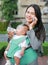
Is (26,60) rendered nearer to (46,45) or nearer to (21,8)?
(46,45)

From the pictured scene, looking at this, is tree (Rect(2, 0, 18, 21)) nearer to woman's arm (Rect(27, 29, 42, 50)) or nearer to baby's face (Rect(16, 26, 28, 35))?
baby's face (Rect(16, 26, 28, 35))

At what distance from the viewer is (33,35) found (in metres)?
2.66

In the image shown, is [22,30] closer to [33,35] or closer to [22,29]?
[22,29]

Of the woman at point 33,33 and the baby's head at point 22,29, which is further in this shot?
the baby's head at point 22,29

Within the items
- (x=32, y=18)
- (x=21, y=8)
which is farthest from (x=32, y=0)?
(x=32, y=18)

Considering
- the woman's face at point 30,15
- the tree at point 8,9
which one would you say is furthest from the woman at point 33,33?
→ the tree at point 8,9

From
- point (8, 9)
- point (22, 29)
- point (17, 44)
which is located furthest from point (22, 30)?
point (8, 9)

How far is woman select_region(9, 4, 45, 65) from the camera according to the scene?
2.67 meters

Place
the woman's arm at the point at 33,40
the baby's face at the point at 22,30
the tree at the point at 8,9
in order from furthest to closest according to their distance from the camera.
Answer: the tree at the point at 8,9
the baby's face at the point at 22,30
the woman's arm at the point at 33,40

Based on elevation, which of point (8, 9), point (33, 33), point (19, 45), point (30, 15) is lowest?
point (8, 9)

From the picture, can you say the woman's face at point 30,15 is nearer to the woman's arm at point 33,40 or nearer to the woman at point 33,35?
the woman at point 33,35

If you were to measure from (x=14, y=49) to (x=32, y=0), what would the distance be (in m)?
15.5

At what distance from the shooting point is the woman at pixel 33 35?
2666 millimetres

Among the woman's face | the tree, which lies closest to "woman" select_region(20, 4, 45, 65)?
the woman's face
